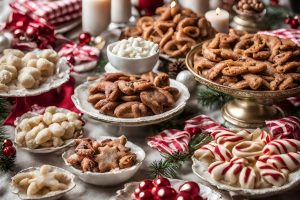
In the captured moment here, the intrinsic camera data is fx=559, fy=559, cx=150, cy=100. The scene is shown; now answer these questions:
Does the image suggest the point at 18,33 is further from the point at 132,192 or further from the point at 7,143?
the point at 132,192

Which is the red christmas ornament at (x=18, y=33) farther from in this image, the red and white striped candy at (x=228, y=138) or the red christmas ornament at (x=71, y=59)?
the red and white striped candy at (x=228, y=138)

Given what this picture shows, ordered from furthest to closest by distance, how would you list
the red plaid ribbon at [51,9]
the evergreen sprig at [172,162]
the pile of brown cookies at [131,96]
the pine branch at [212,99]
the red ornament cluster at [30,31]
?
the red plaid ribbon at [51,9]
the red ornament cluster at [30,31]
the pine branch at [212,99]
the pile of brown cookies at [131,96]
the evergreen sprig at [172,162]

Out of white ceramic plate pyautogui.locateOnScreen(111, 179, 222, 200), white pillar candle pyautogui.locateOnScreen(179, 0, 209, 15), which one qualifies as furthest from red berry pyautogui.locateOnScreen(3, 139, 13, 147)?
white pillar candle pyautogui.locateOnScreen(179, 0, 209, 15)

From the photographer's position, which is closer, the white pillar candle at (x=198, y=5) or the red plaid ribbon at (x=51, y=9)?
the red plaid ribbon at (x=51, y=9)

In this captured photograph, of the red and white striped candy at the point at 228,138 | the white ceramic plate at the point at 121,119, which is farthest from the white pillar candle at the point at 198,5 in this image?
the red and white striped candy at the point at 228,138

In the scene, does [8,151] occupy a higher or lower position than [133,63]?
lower

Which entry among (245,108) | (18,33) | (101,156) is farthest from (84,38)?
(101,156)

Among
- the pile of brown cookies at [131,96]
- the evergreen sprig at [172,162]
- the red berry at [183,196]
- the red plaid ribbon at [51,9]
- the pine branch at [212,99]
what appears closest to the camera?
the red berry at [183,196]

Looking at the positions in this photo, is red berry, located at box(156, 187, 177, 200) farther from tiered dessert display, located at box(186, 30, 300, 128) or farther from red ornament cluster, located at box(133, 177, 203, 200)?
tiered dessert display, located at box(186, 30, 300, 128)
